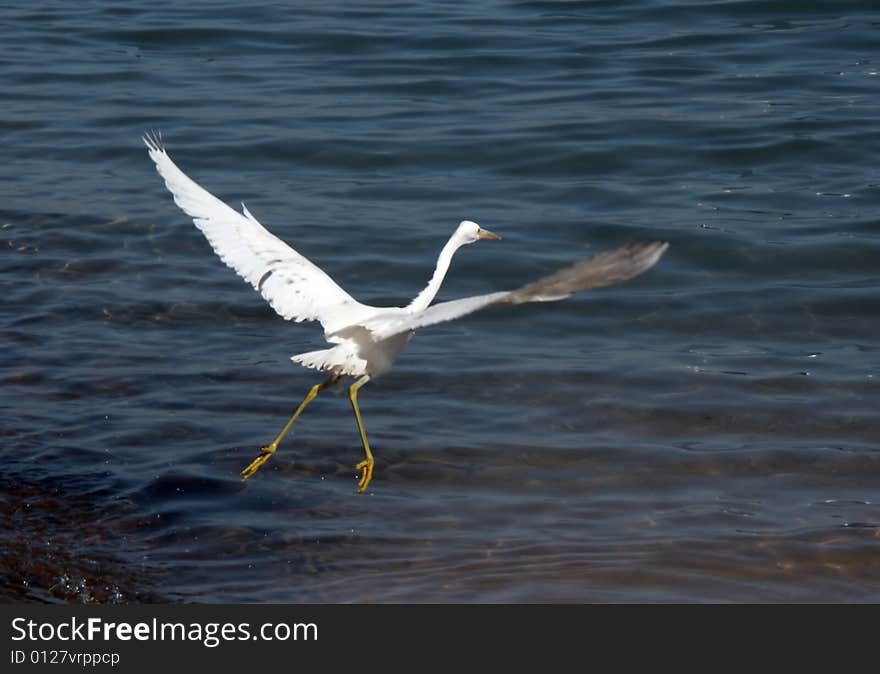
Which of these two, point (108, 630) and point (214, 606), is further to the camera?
point (214, 606)

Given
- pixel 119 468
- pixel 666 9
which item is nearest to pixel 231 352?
pixel 119 468

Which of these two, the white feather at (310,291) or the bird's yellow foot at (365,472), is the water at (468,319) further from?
the white feather at (310,291)

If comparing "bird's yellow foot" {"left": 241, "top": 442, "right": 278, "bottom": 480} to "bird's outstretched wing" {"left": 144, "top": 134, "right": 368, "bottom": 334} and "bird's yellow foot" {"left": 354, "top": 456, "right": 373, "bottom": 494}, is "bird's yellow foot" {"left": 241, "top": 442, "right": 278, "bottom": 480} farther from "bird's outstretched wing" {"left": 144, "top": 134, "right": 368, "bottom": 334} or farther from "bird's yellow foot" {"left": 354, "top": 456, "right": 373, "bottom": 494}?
"bird's outstretched wing" {"left": 144, "top": 134, "right": 368, "bottom": 334}

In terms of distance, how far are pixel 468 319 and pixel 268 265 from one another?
3.04 m

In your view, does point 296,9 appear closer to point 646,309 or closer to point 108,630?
point 646,309

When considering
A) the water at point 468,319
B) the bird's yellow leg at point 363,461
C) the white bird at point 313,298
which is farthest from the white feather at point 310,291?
the water at point 468,319

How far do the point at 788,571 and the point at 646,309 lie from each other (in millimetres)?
3780

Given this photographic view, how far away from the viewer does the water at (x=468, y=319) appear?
682 centimetres

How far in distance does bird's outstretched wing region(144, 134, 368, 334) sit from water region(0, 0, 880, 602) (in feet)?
3.25

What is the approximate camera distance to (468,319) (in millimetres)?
10172

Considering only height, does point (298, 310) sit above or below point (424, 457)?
above

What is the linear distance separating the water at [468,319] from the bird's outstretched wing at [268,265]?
0.99m

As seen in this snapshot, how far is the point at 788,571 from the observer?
21.6 ft

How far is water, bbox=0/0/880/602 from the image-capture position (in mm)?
6816
